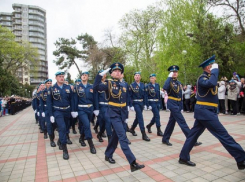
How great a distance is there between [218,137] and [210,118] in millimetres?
377

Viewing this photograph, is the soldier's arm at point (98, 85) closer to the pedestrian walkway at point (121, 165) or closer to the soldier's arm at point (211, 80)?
the pedestrian walkway at point (121, 165)

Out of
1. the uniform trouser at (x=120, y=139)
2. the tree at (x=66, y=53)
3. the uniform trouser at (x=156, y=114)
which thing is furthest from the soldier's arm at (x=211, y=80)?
the tree at (x=66, y=53)

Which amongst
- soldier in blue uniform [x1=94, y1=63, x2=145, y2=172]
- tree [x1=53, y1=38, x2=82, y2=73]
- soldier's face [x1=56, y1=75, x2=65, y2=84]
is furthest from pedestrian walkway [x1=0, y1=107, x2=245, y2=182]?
tree [x1=53, y1=38, x2=82, y2=73]

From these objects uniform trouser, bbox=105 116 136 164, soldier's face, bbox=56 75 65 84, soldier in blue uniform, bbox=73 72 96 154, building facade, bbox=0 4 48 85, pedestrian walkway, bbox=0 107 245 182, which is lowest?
pedestrian walkway, bbox=0 107 245 182

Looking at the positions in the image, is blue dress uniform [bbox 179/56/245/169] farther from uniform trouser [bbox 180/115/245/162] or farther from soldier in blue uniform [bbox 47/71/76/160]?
soldier in blue uniform [bbox 47/71/76/160]

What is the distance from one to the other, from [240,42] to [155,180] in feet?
69.9

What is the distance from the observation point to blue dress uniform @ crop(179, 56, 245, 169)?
12.3ft

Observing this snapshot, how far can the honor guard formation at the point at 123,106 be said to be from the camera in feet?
13.2

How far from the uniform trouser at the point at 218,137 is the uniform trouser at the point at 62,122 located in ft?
9.89

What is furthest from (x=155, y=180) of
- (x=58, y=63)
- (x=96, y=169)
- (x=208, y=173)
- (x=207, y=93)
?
(x=58, y=63)

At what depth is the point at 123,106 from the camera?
4625mm

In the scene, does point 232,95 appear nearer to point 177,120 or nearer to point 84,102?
point 177,120

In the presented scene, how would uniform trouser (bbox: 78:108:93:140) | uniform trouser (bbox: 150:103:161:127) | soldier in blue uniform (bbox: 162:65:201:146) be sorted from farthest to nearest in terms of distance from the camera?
uniform trouser (bbox: 150:103:161:127) < uniform trouser (bbox: 78:108:93:140) < soldier in blue uniform (bbox: 162:65:201:146)

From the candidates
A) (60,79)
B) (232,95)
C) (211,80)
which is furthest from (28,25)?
(211,80)
